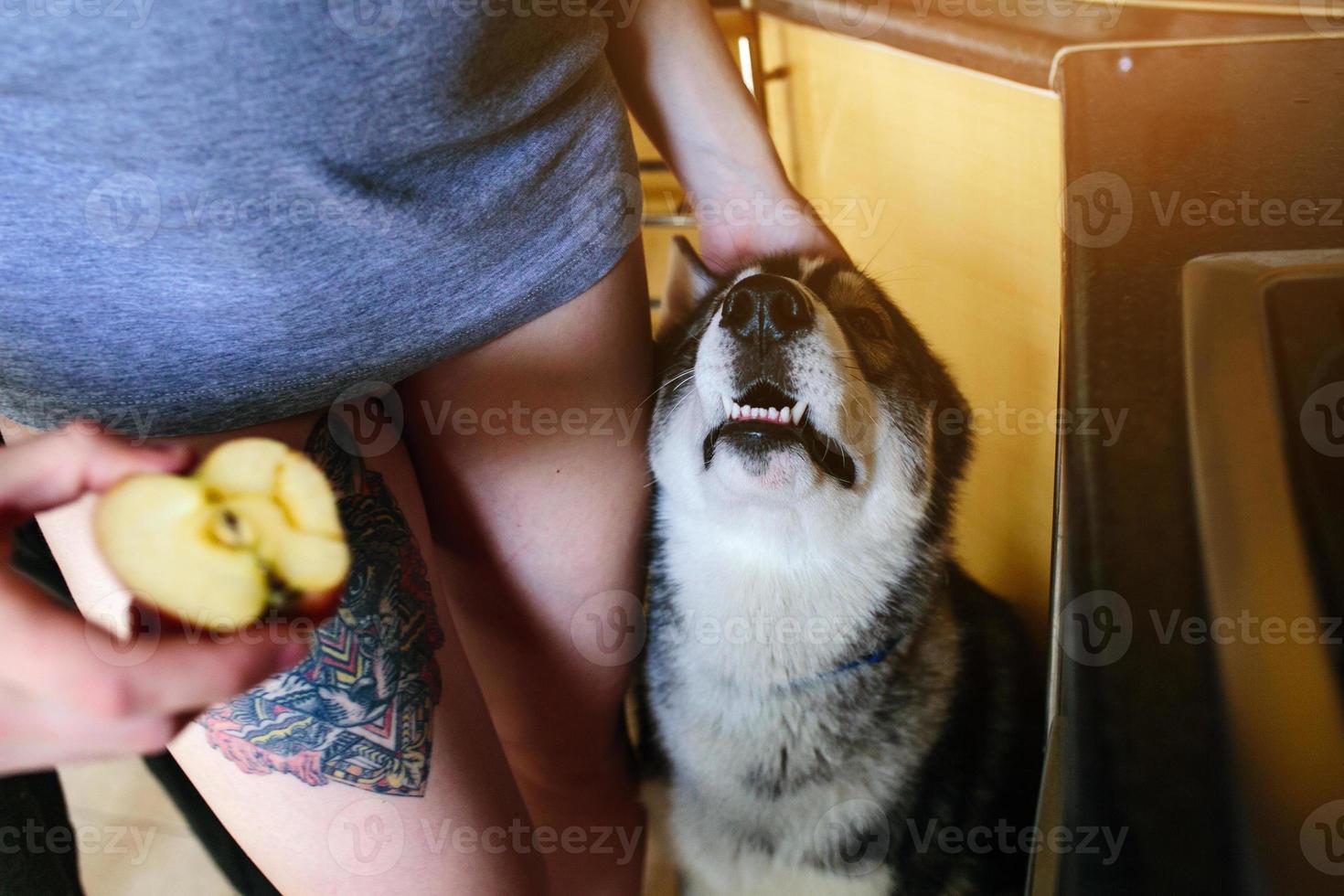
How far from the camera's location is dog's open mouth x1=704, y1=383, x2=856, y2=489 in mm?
1035

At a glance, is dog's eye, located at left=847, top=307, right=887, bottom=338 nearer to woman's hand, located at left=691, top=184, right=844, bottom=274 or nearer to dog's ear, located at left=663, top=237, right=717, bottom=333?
woman's hand, located at left=691, top=184, right=844, bottom=274

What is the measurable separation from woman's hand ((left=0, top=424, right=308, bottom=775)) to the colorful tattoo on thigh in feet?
1.01

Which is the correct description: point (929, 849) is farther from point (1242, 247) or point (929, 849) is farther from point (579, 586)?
point (1242, 247)

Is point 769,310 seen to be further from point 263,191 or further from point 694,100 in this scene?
point 263,191

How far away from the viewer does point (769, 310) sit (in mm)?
993

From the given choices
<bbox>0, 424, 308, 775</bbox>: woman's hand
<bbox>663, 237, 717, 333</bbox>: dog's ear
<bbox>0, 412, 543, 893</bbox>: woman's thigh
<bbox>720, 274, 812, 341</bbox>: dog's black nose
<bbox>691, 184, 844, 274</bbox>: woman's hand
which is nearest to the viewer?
<bbox>0, 424, 308, 775</bbox>: woman's hand

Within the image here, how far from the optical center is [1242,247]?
2.31 ft

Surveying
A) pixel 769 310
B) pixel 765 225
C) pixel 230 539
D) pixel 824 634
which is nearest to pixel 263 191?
pixel 230 539

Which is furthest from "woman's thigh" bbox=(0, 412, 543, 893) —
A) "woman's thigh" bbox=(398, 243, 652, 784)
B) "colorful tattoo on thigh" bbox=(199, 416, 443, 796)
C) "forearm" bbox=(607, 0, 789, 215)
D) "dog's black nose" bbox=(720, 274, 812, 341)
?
"forearm" bbox=(607, 0, 789, 215)

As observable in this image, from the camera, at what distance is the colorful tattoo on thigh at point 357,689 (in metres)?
0.73

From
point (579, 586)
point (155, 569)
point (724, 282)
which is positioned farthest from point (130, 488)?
point (724, 282)

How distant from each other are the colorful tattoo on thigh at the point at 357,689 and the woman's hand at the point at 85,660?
0.31m

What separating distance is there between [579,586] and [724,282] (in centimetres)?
47

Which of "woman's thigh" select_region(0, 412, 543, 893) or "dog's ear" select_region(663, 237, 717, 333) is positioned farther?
"dog's ear" select_region(663, 237, 717, 333)
